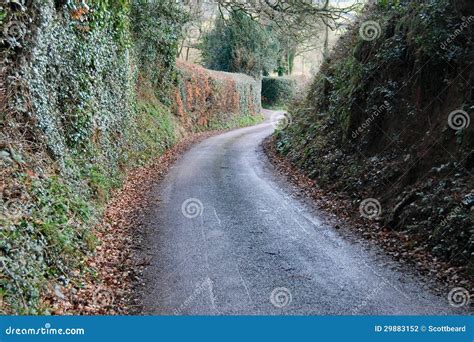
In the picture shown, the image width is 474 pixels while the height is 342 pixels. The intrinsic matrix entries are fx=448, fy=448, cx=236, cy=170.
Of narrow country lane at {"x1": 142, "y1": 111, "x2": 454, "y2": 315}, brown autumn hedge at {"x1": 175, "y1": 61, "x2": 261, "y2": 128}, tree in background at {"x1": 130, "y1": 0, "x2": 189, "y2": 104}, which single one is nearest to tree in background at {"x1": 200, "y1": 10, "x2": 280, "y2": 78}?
brown autumn hedge at {"x1": 175, "y1": 61, "x2": 261, "y2": 128}

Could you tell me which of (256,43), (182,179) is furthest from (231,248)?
(256,43)

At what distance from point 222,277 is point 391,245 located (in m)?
3.47

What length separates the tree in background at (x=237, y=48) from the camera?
39344 mm

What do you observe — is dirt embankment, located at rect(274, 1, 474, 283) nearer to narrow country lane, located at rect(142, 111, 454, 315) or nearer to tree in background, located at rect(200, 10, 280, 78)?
narrow country lane, located at rect(142, 111, 454, 315)

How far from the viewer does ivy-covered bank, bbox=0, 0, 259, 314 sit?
243 inches

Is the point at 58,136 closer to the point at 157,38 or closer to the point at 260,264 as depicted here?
the point at 260,264

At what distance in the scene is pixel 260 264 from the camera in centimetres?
781

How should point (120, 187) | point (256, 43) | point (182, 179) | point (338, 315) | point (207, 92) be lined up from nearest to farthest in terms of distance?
1. point (338, 315)
2. point (120, 187)
3. point (182, 179)
4. point (207, 92)
5. point (256, 43)

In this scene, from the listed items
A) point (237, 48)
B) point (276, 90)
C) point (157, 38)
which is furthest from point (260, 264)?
point (276, 90)

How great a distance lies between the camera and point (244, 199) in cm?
1216

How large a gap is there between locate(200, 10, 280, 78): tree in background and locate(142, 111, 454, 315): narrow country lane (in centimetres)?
2894

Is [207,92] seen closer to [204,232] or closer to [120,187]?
[120,187]

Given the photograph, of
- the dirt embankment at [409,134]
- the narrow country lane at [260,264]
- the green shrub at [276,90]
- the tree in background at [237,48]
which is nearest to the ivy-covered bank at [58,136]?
the narrow country lane at [260,264]

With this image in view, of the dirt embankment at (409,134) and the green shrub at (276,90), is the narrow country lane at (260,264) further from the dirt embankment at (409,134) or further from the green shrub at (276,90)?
Answer: the green shrub at (276,90)
